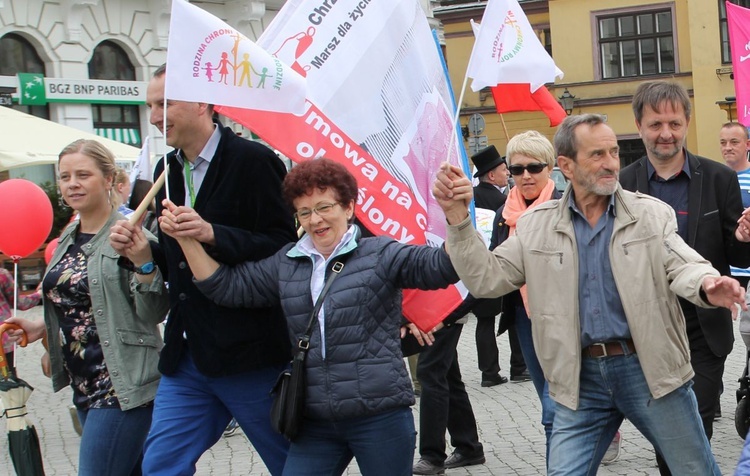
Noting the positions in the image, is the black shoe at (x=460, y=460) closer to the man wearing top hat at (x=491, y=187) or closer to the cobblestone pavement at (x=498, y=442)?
the cobblestone pavement at (x=498, y=442)

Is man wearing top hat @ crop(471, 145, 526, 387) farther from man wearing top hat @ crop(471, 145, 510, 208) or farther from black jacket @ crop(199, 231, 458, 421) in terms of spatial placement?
black jacket @ crop(199, 231, 458, 421)

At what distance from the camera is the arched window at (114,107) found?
75.6 feet

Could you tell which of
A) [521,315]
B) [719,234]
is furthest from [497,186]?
[719,234]

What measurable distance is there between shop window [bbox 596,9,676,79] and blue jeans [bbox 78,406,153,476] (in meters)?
34.8

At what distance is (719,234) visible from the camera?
4.90 meters

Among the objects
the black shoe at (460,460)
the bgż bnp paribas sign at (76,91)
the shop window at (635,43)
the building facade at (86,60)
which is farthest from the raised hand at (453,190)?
the shop window at (635,43)

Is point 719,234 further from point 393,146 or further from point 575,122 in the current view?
point 393,146

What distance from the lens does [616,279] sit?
3.88m

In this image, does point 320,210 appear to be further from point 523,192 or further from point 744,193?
point 744,193

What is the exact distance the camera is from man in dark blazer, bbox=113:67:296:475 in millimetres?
4297

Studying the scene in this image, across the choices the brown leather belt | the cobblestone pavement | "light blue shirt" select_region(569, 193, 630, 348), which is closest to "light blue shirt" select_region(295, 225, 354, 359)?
"light blue shirt" select_region(569, 193, 630, 348)

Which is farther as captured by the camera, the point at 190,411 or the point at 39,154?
the point at 39,154

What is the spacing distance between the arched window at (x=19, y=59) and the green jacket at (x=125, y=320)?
1757 cm

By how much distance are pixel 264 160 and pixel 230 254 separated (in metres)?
0.42
